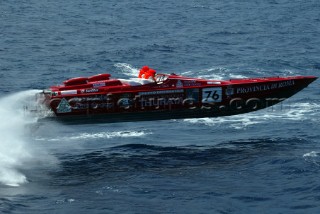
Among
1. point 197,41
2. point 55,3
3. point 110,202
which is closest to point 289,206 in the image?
point 110,202

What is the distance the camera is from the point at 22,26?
88.2 metres

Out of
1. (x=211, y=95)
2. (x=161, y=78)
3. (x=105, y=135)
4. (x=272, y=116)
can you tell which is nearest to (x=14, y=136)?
(x=105, y=135)

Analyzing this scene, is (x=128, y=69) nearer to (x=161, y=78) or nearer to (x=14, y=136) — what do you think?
(x=161, y=78)

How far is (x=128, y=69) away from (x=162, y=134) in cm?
1795

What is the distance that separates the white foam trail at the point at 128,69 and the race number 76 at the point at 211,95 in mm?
20898

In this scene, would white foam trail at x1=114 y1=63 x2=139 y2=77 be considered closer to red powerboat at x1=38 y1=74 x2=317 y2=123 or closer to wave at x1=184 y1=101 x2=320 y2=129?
wave at x1=184 y1=101 x2=320 y2=129

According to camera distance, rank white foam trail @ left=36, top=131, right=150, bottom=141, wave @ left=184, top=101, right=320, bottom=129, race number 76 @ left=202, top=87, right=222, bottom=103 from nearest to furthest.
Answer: race number 76 @ left=202, top=87, right=222, bottom=103 < white foam trail @ left=36, top=131, right=150, bottom=141 < wave @ left=184, top=101, right=320, bottom=129

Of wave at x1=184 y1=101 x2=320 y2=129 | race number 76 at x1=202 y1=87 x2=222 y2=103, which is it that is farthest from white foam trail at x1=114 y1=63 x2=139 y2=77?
race number 76 at x1=202 y1=87 x2=222 y2=103

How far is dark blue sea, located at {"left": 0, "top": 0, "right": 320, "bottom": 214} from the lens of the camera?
3738 cm

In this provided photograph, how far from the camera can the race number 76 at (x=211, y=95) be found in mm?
44344

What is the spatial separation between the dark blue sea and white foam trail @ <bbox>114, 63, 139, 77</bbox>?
0.33ft

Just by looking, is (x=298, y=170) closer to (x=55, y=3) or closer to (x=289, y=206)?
(x=289, y=206)

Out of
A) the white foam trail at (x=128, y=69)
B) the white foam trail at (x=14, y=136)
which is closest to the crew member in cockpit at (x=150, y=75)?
the white foam trail at (x=14, y=136)

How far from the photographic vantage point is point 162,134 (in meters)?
50.4
